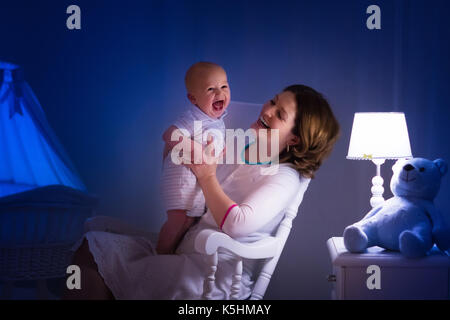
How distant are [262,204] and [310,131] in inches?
15.1

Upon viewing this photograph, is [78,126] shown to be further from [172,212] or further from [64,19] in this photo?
[172,212]

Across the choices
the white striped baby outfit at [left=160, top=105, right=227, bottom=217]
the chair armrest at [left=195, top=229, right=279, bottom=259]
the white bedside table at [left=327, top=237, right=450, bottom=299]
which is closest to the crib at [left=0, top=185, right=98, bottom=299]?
the white striped baby outfit at [left=160, top=105, right=227, bottom=217]

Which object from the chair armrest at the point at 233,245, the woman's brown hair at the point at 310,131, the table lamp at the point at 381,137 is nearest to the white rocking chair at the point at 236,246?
the chair armrest at the point at 233,245

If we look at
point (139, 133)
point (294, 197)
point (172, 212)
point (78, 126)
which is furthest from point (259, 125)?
point (78, 126)

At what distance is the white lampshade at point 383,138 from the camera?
2162 mm

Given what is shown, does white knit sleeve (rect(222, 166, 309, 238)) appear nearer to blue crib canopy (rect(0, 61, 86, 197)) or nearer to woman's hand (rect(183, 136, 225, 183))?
woman's hand (rect(183, 136, 225, 183))

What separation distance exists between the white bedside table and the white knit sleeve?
31cm

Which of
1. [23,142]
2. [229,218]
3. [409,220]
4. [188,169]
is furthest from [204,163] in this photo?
[23,142]

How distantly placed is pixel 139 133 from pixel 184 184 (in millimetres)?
866

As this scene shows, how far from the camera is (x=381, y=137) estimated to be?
2.17 meters

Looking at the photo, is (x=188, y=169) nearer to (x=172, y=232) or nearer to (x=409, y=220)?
(x=172, y=232)

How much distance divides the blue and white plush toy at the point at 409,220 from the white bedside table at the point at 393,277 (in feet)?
0.16
